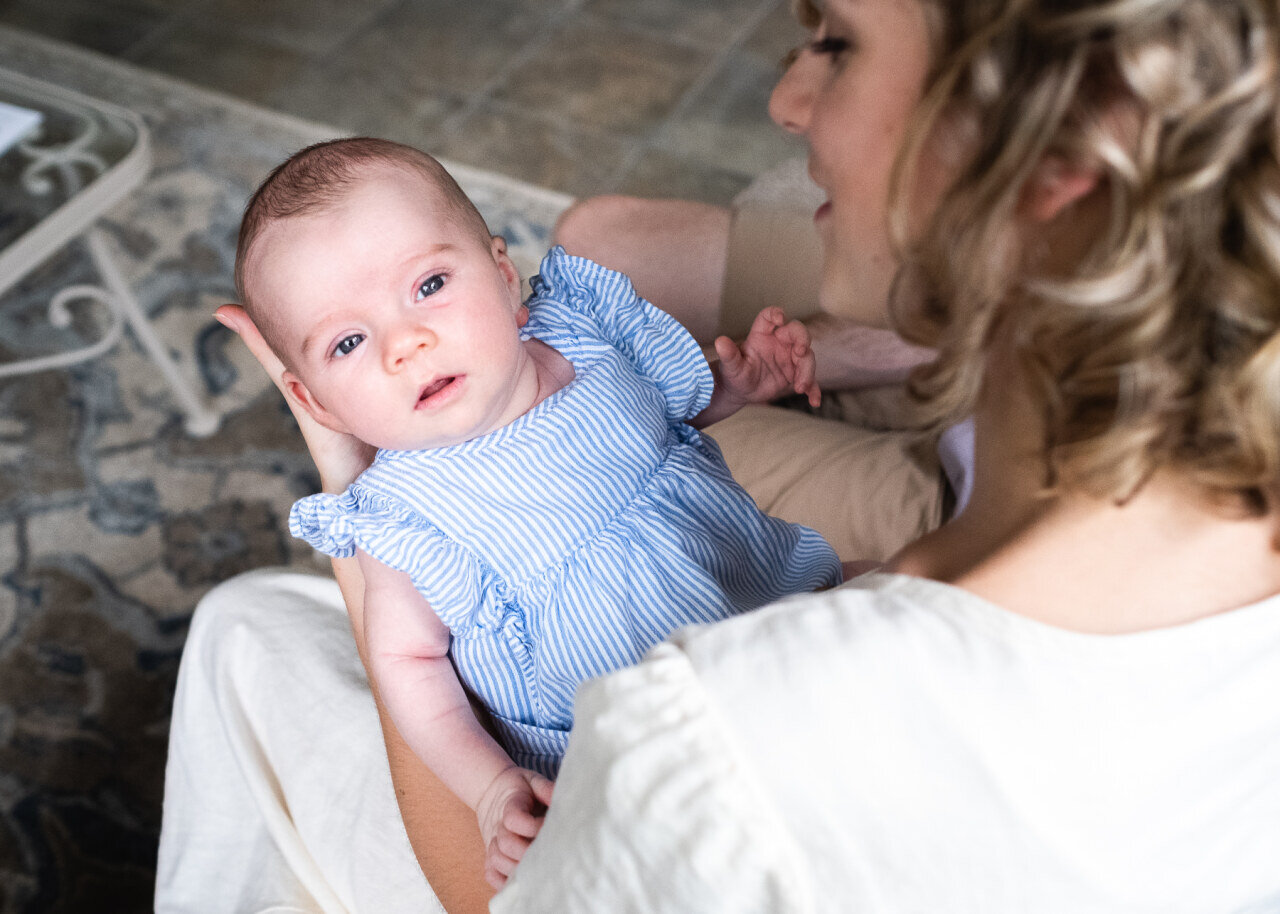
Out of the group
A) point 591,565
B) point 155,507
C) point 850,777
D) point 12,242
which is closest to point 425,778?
point 591,565

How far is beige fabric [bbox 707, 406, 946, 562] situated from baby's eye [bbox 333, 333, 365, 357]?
48 centimetres

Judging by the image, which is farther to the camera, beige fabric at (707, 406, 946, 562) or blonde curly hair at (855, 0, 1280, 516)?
beige fabric at (707, 406, 946, 562)

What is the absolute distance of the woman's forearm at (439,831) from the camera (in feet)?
2.74

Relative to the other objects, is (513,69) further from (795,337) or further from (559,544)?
(559,544)

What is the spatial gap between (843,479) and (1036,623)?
0.57m

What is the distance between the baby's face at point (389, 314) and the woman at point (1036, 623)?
355mm

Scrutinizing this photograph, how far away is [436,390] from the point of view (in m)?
0.84

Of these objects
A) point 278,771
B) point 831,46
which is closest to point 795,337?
point 831,46

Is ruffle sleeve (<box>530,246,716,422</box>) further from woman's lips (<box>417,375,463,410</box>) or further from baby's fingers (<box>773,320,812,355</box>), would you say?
woman's lips (<box>417,375,463,410</box>)

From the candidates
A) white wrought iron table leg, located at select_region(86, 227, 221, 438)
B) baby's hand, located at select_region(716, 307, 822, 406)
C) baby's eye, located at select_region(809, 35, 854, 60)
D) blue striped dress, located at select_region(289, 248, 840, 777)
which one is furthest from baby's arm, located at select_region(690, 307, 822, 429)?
white wrought iron table leg, located at select_region(86, 227, 221, 438)

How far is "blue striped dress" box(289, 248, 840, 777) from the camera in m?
0.86

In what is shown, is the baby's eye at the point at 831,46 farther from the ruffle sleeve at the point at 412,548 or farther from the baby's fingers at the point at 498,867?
the baby's fingers at the point at 498,867

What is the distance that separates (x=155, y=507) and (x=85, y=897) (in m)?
0.66

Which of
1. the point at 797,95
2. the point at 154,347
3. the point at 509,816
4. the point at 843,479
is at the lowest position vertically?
the point at 154,347
